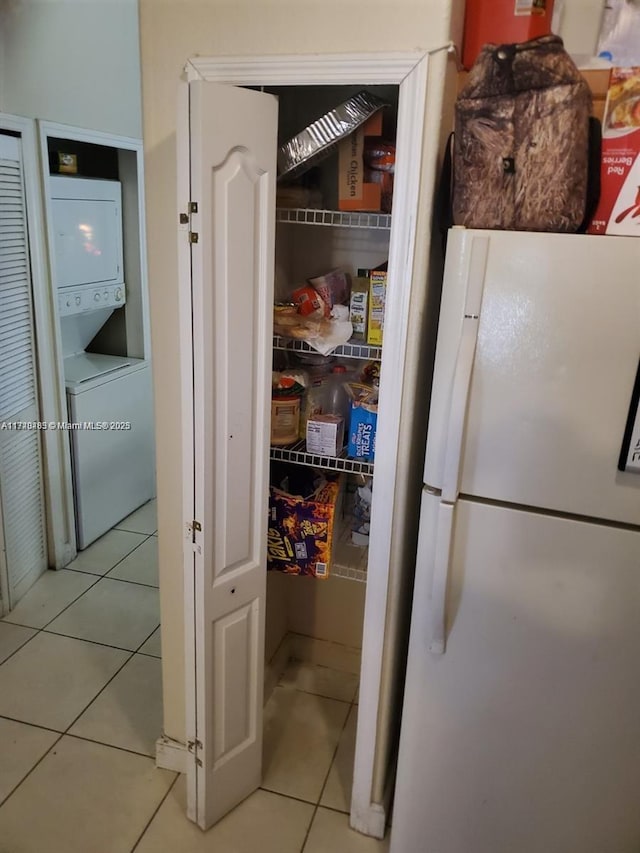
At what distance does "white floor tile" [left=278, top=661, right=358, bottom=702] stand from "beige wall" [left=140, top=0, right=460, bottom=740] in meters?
0.87

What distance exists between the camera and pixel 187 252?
133cm

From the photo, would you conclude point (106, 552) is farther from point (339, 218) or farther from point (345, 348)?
point (339, 218)

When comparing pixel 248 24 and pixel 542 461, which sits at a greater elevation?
pixel 248 24

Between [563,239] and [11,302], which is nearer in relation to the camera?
[563,239]

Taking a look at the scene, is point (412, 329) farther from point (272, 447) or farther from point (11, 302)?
point (11, 302)

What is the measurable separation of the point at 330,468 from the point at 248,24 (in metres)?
1.04

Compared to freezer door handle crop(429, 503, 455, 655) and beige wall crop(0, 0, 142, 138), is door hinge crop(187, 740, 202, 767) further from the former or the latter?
beige wall crop(0, 0, 142, 138)

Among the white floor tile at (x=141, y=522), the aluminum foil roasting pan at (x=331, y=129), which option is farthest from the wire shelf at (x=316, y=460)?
the white floor tile at (x=141, y=522)

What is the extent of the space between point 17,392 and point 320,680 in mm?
1579

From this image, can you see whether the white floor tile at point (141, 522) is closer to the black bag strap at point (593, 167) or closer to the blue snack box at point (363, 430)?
the blue snack box at point (363, 430)

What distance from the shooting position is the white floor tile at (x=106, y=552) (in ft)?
9.89

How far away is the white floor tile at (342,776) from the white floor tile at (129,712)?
55 cm

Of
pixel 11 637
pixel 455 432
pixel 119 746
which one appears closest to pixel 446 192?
pixel 455 432

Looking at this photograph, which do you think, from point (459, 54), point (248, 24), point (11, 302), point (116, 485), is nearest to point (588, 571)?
point (459, 54)
